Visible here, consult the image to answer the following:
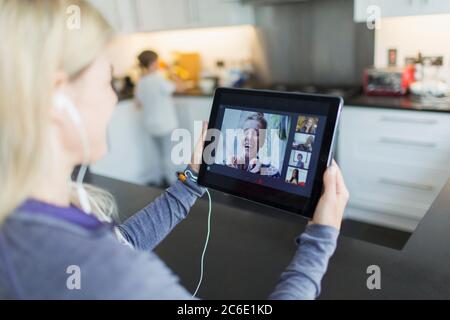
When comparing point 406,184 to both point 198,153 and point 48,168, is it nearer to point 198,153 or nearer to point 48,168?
point 198,153

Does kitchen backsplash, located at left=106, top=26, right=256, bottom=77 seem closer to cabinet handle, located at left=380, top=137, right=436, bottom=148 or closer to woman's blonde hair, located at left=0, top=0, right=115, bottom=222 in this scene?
cabinet handle, located at left=380, top=137, right=436, bottom=148

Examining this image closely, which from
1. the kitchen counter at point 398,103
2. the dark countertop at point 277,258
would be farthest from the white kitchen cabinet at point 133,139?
the dark countertop at point 277,258

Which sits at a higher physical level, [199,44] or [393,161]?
[199,44]

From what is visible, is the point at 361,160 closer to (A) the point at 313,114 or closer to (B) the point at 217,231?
(B) the point at 217,231

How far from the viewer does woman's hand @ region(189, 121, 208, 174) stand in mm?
926

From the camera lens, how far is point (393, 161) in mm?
2520

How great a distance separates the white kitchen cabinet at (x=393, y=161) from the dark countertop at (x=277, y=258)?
1270 mm

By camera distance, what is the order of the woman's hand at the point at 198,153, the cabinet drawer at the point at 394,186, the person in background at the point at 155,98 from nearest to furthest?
1. the woman's hand at the point at 198,153
2. the cabinet drawer at the point at 394,186
3. the person in background at the point at 155,98

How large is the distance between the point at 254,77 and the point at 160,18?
3.03ft

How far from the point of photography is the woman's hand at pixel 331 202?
0.68 m

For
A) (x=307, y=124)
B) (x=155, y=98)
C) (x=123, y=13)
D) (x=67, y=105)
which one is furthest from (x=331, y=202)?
(x=123, y=13)

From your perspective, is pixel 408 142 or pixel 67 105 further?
pixel 408 142

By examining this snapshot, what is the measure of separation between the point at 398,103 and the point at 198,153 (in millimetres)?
1890

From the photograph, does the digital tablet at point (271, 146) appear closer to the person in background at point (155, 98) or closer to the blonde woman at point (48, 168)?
the blonde woman at point (48, 168)
